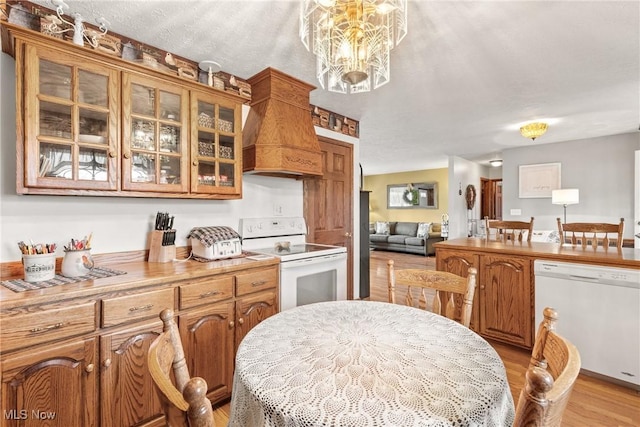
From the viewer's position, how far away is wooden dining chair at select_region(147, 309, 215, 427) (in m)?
0.52

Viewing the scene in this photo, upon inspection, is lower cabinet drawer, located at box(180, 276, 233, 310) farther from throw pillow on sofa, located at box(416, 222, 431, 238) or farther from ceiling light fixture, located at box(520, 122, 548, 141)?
throw pillow on sofa, located at box(416, 222, 431, 238)

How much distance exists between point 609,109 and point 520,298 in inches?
107

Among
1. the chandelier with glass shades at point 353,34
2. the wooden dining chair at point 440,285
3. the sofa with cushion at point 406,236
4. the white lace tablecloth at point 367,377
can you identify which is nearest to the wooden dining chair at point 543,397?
the white lace tablecloth at point 367,377

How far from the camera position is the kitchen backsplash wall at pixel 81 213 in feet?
5.27

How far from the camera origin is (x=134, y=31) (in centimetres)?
193

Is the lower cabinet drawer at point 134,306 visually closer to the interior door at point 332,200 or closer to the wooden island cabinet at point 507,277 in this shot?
the interior door at point 332,200

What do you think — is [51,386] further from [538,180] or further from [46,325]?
[538,180]

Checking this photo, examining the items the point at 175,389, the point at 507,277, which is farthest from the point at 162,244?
the point at 507,277

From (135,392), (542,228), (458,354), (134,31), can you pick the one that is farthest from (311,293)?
(542,228)

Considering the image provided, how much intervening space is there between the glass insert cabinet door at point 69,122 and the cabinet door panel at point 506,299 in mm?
2881

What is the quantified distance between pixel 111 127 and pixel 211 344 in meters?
1.38

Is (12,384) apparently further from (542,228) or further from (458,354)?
(542,228)

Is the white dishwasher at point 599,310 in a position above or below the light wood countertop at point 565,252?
below

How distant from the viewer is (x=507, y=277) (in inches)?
99.3
